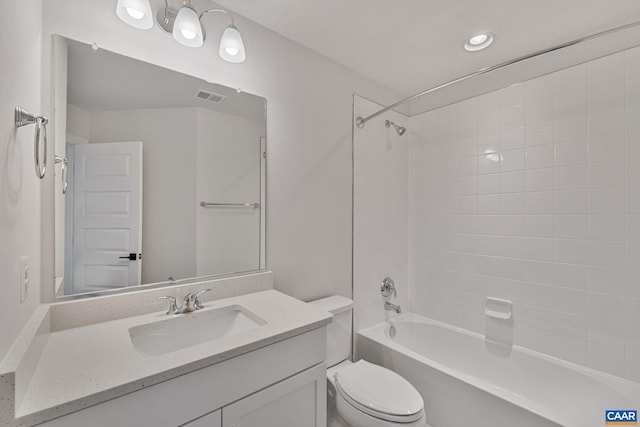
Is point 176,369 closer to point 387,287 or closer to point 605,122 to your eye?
point 387,287

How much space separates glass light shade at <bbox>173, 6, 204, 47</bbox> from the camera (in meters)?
1.22

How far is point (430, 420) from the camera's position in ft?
5.56

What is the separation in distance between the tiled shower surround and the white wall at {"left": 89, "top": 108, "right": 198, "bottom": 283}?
1.19 metres

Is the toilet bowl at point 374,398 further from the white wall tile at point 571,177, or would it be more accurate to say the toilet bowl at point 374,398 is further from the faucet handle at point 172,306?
the white wall tile at point 571,177

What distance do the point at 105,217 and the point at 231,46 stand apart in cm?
98

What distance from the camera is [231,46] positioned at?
1.38 m

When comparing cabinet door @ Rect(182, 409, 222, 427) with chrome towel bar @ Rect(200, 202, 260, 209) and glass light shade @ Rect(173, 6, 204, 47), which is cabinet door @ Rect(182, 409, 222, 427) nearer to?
chrome towel bar @ Rect(200, 202, 260, 209)

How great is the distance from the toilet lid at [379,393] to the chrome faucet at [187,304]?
87 cm

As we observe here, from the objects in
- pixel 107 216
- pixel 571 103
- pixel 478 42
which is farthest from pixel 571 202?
pixel 107 216

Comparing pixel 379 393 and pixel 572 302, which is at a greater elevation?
pixel 572 302

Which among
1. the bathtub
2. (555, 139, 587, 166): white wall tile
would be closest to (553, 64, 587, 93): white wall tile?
(555, 139, 587, 166): white wall tile

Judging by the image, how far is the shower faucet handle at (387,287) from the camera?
2.29m

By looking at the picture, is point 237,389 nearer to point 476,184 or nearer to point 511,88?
point 476,184

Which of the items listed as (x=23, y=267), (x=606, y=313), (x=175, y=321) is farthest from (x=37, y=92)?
(x=606, y=313)
